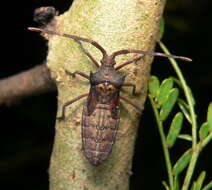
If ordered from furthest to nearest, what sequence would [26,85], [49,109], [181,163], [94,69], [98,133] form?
[49,109]
[26,85]
[98,133]
[94,69]
[181,163]

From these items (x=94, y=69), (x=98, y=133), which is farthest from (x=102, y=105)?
(x=94, y=69)

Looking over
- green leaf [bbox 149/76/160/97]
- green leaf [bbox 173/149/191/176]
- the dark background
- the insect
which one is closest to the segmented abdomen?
the insect

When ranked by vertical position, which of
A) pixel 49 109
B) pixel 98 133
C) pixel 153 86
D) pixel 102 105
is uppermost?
pixel 153 86

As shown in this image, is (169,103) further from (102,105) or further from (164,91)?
(102,105)

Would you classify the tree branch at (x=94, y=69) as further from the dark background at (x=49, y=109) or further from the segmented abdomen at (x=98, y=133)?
the dark background at (x=49, y=109)

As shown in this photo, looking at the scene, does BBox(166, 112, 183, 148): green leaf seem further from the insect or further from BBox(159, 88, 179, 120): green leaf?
the insect

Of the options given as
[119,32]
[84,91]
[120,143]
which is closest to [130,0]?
[119,32]

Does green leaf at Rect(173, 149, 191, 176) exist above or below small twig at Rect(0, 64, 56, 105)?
below
